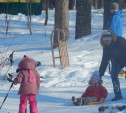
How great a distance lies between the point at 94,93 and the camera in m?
7.91

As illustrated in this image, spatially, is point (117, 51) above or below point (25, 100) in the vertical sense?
above

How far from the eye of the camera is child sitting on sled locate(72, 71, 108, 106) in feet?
25.5

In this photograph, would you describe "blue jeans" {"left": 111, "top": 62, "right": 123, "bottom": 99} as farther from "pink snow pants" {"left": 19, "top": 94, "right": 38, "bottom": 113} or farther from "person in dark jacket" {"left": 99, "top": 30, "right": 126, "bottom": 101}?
"pink snow pants" {"left": 19, "top": 94, "right": 38, "bottom": 113}

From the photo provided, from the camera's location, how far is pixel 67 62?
1244 centimetres

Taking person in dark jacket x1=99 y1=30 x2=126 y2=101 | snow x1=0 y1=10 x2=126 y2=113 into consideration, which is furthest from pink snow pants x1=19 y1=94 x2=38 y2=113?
person in dark jacket x1=99 y1=30 x2=126 y2=101

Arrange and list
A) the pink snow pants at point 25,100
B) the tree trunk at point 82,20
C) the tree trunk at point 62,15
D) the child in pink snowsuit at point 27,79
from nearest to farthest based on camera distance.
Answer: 1. the child in pink snowsuit at point 27,79
2. the pink snow pants at point 25,100
3. the tree trunk at point 62,15
4. the tree trunk at point 82,20

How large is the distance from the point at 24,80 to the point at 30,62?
0.33 metres

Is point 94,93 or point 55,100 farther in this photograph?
point 55,100

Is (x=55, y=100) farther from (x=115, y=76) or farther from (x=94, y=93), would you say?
(x=115, y=76)

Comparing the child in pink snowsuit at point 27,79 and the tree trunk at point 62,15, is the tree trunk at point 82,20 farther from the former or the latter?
the child in pink snowsuit at point 27,79

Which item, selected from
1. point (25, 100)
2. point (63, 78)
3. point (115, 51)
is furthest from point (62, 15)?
point (25, 100)

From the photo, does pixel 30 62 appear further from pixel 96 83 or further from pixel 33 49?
pixel 33 49

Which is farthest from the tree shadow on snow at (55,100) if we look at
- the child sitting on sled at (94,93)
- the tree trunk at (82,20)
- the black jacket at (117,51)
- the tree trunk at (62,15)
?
the tree trunk at (82,20)

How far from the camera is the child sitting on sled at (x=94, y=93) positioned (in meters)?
7.78
